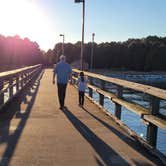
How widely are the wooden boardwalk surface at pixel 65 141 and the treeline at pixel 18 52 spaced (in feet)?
345

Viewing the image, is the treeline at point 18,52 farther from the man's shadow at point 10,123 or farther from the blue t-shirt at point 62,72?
the blue t-shirt at point 62,72

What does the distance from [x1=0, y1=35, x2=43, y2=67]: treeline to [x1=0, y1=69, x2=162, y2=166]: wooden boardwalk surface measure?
4137 inches

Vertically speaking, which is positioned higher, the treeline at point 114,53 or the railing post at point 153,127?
the railing post at point 153,127

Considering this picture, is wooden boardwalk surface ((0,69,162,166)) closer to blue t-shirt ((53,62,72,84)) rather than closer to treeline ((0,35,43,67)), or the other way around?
blue t-shirt ((53,62,72,84))

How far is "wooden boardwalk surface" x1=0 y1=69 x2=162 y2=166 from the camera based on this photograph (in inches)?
308

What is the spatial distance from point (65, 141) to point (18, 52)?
121m

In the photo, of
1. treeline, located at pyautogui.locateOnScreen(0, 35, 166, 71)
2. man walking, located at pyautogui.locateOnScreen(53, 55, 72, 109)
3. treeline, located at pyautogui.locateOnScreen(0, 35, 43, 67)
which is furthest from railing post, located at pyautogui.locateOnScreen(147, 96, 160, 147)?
treeline, located at pyautogui.locateOnScreen(0, 35, 166, 71)

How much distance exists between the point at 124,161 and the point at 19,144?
231cm

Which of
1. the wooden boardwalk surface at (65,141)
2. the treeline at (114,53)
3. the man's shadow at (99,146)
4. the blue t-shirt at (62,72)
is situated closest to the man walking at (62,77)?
the blue t-shirt at (62,72)

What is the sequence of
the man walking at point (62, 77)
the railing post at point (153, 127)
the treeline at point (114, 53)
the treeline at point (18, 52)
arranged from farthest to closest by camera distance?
the treeline at point (114, 53), the treeline at point (18, 52), the man walking at point (62, 77), the railing post at point (153, 127)

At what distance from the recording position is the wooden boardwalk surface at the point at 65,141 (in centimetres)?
783

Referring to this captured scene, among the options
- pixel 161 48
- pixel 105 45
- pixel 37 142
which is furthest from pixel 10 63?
pixel 37 142

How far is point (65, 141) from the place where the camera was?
9445mm

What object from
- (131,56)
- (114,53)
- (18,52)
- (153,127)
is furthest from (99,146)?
(131,56)
